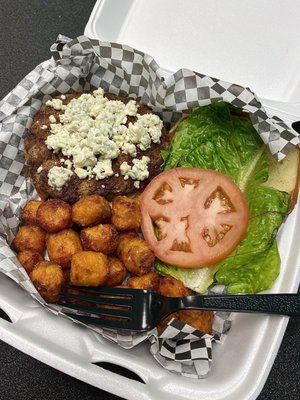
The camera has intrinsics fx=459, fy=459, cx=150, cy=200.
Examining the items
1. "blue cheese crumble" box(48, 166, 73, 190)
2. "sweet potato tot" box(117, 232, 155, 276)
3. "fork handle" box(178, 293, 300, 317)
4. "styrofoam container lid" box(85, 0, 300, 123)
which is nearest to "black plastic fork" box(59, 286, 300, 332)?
"fork handle" box(178, 293, 300, 317)

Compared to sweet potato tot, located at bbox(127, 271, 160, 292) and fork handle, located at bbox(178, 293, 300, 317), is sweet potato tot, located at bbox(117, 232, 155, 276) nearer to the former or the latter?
sweet potato tot, located at bbox(127, 271, 160, 292)

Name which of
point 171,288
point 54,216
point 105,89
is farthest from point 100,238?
point 105,89

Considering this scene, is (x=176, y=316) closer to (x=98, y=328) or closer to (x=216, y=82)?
(x=98, y=328)

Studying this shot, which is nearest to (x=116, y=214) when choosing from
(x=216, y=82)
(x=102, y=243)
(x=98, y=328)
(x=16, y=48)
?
(x=102, y=243)

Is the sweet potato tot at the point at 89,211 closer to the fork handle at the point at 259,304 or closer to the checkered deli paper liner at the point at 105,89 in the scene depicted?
the checkered deli paper liner at the point at 105,89

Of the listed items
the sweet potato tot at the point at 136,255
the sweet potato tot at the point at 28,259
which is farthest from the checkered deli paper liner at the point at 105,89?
the sweet potato tot at the point at 136,255

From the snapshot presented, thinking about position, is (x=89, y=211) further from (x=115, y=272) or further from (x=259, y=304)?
(x=259, y=304)
